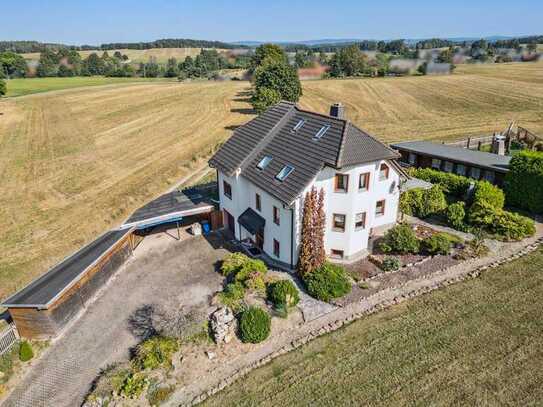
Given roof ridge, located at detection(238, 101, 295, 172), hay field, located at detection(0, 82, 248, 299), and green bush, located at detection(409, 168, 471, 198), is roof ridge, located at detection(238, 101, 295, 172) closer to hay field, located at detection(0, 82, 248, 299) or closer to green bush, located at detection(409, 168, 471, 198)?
hay field, located at detection(0, 82, 248, 299)

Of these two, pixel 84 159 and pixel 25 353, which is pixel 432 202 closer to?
pixel 25 353

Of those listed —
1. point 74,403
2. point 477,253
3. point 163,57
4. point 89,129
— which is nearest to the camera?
point 74,403

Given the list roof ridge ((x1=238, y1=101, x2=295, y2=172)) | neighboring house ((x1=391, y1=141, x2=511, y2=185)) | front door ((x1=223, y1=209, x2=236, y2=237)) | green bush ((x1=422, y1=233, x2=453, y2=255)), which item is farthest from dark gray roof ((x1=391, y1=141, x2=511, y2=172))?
front door ((x1=223, y1=209, x2=236, y2=237))

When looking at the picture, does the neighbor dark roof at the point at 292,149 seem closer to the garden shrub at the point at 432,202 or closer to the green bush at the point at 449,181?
the garden shrub at the point at 432,202

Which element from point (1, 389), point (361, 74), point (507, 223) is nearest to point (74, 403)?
point (1, 389)

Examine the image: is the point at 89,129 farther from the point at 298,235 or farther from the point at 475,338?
the point at 475,338

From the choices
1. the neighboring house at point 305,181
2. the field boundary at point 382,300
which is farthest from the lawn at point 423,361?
the neighboring house at point 305,181
